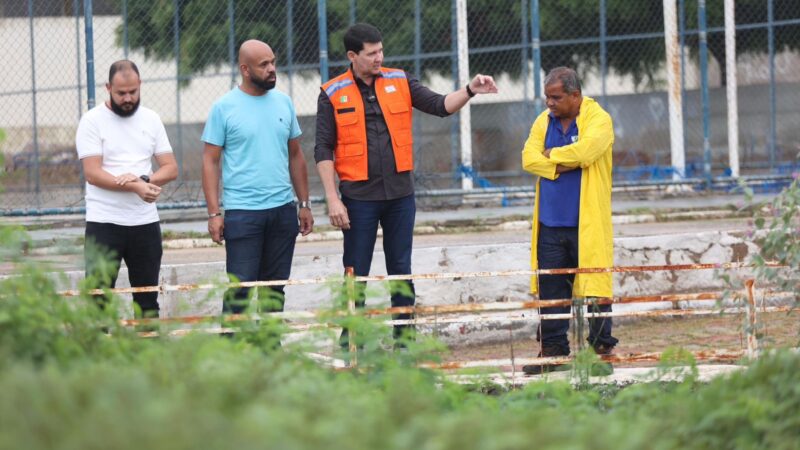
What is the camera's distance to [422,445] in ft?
9.98

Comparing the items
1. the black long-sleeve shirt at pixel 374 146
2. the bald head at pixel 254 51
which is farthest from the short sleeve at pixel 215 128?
the black long-sleeve shirt at pixel 374 146

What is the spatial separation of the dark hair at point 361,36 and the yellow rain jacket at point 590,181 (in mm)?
1036

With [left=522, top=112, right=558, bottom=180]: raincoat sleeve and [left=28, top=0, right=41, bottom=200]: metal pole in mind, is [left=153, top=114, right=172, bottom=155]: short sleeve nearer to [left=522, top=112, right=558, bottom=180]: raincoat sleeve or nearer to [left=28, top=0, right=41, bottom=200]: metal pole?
[left=522, top=112, right=558, bottom=180]: raincoat sleeve

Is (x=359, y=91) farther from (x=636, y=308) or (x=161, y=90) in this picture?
(x=161, y=90)

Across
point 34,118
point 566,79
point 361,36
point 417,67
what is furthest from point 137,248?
point 417,67

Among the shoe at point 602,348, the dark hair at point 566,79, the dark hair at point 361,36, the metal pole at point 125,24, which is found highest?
the metal pole at point 125,24

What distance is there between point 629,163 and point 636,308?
12.5m

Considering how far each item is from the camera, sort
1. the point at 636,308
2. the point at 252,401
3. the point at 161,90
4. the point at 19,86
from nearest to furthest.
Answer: the point at 252,401, the point at 636,308, the point at 19,86, the point at 161,90

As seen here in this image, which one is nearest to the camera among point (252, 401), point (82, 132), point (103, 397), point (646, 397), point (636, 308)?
point (103, 397)

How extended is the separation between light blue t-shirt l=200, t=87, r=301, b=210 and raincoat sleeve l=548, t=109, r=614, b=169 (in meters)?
1.49

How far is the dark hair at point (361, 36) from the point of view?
715cm

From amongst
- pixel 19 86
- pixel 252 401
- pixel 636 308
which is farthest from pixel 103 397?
pixel 19 86

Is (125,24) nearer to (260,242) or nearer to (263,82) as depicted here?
(263,82)

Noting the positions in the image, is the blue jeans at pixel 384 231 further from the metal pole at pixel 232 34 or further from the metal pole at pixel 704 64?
the metal pole at pixel 704 64
